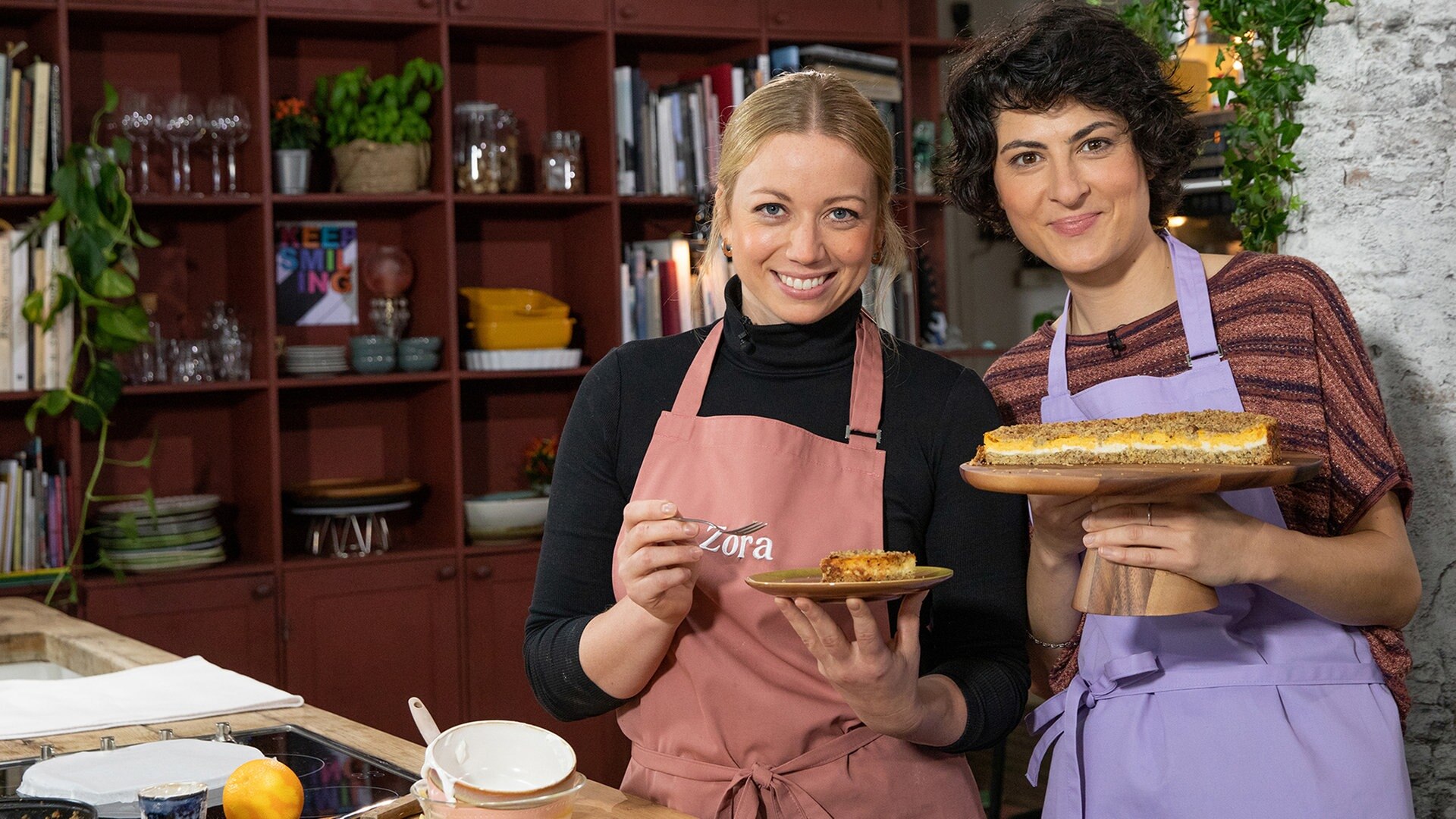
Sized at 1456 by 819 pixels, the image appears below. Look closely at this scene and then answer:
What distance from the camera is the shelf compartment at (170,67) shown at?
12.2ft

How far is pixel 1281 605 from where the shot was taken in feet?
5.39

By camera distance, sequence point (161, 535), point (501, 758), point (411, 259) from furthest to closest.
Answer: point (411, 259)
point (161, 535)
point (501, 758)

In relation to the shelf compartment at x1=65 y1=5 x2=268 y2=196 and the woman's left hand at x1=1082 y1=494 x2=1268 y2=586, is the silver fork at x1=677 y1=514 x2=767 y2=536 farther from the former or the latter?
the shelf compartment at x1=65 y1=5 x2=268 y2=196

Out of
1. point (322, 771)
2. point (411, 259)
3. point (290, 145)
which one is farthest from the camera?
point (411, 259)

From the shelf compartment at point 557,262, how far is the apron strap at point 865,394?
8.00 feet

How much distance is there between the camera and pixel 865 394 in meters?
1.69

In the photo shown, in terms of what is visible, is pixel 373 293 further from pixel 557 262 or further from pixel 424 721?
pixel 424 721

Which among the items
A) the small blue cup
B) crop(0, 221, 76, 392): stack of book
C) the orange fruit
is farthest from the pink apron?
crop(0, 221, 76, 392): stack of book

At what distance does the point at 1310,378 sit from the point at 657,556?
77cm

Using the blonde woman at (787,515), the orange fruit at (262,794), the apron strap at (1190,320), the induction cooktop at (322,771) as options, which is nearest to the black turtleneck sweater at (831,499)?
the blonde woman at (787,515)

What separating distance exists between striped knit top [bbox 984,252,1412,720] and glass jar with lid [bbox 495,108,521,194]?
2653 mm

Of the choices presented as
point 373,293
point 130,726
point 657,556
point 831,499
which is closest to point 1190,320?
point 831,499

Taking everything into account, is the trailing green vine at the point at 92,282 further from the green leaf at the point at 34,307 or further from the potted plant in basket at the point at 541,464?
the potted plant in basket at the point at 541,464

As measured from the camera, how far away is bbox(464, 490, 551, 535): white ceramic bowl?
4008mm
